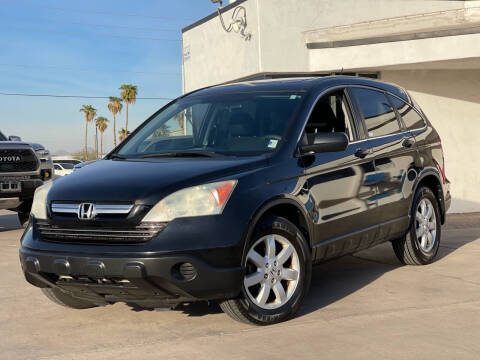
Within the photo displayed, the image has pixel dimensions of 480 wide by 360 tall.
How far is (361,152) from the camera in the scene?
5508 mm

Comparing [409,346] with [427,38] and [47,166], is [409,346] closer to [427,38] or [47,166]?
[47,166]

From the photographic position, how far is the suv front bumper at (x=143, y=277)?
157 inches

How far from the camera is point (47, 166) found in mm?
11398

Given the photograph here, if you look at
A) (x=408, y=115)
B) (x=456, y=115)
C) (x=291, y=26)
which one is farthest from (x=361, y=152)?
(x=456, y=115)

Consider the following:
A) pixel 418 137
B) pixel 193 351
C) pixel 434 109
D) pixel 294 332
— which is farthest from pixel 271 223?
pixel 434 109

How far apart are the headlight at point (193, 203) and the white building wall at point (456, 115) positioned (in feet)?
42.0

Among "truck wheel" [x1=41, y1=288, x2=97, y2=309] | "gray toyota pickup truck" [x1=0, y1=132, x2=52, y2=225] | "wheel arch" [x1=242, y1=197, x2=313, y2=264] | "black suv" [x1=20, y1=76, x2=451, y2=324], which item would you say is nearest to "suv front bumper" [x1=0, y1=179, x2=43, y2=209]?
"gray toyota pickup truck" [x1=0, y1=132, x2=52, y2=225]

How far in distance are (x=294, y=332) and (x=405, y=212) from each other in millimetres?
2311

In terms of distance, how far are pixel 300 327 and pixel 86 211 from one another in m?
1.62

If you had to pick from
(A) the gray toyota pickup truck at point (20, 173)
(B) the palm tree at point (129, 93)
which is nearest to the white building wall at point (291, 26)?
(A) the gray toyota pickup truck at point (20, 173)

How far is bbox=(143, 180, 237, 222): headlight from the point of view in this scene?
405 centimetres

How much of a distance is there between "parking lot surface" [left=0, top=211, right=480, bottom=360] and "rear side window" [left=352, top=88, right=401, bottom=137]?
→ 1.38 m

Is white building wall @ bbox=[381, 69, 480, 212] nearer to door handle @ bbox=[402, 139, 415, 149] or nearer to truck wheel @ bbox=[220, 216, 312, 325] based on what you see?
door handle @ bbox=[402, 139, 415, 149]

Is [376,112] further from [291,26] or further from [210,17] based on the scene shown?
[210,17]
